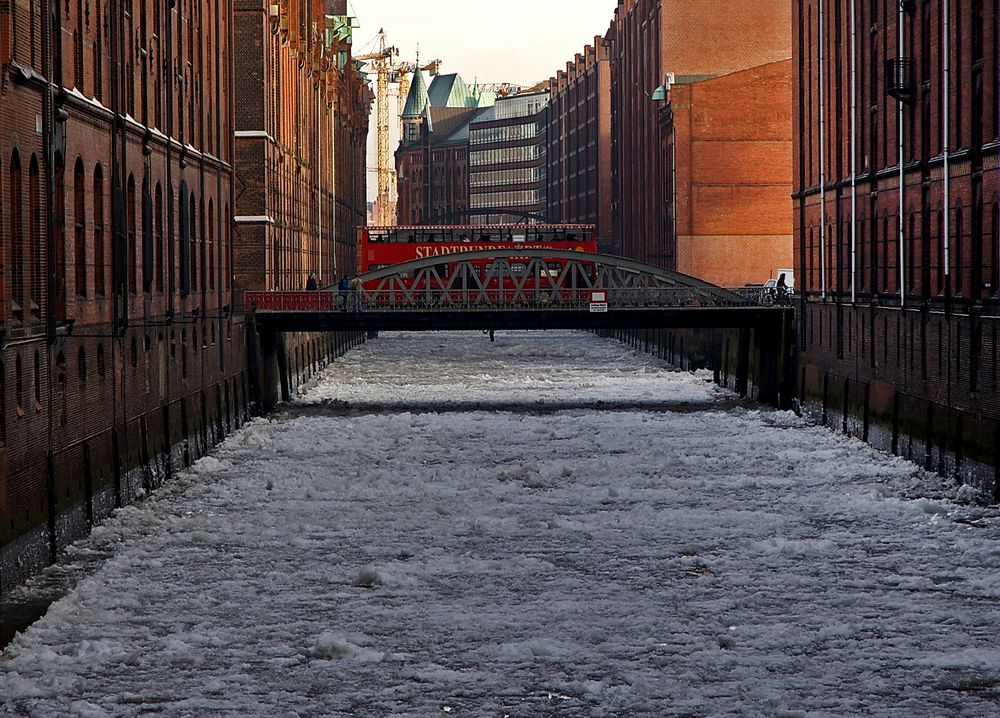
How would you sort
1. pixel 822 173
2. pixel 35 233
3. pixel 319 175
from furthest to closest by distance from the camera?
pixel 319 175, pixel 822 173, pixel 35 233

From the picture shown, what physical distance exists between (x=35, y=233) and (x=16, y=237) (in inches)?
57.7

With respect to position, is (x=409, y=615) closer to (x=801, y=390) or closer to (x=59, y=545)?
(x=59, y=545)

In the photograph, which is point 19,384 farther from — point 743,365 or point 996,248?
point 743,365

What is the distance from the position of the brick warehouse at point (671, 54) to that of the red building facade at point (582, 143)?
2709 cm

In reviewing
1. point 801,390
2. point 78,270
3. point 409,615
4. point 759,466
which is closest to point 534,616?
point 409,615

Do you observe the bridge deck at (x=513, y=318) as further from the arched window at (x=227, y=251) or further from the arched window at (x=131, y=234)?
the arched window at (x=131, y=234)

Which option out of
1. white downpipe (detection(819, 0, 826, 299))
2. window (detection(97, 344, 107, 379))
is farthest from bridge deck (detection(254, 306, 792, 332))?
window (detection(97, 344, 107, 379))

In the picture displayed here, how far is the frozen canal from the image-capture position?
902 inches

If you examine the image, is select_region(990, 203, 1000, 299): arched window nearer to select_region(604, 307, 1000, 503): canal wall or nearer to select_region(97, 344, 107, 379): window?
select_region(604, 307, 1000, 503): canal wall

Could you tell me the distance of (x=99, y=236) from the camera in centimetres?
3978

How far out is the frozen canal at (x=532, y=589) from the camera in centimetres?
2291

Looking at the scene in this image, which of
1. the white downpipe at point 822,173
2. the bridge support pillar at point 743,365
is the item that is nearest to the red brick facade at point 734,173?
the bridge support pillar at point 743,365

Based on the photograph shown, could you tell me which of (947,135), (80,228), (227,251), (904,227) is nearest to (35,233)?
(80,228)

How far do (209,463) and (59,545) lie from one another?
15200 mm
